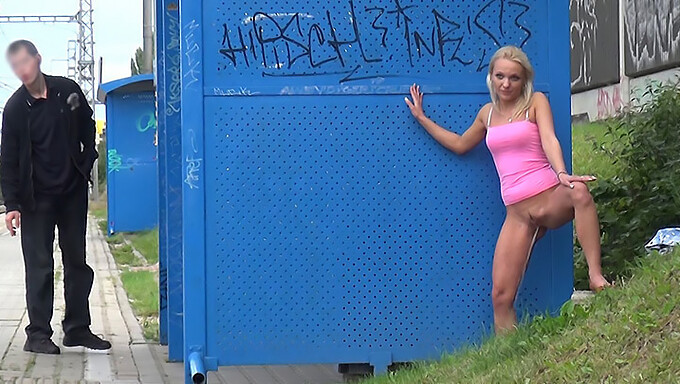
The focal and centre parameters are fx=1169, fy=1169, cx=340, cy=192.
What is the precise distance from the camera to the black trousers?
8102mm

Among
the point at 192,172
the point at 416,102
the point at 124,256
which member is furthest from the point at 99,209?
the point at 416,102

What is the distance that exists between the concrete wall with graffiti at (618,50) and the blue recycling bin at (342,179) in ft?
24.4

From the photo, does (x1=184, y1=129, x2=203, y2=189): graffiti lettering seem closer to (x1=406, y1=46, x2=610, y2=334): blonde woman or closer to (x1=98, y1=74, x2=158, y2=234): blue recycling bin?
(x1=406, y1=46, x2=610, y2=334): blonde woman

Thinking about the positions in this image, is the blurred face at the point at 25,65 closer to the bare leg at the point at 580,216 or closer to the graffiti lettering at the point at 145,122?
the bare leg at the point at 580,216

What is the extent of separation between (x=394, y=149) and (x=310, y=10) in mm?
869

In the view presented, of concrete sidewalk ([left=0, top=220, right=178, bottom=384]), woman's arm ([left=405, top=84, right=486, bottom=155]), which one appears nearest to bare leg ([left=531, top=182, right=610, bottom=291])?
woman's arm ([left=405, top=84, right=486, bottom=155])

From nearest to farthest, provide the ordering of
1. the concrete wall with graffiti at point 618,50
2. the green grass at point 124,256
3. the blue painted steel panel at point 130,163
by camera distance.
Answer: the concrete wall with graffiti at point 618,50 → the green grass at point 124,256 → the blue painted steel panel at point 130,163

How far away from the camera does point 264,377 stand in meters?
7.33

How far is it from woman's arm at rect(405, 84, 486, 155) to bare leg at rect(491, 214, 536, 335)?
1.45 feet

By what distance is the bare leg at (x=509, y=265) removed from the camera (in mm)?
6094

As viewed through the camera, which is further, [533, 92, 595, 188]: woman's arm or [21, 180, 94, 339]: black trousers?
[21, 180, 94, 339]: black trousers

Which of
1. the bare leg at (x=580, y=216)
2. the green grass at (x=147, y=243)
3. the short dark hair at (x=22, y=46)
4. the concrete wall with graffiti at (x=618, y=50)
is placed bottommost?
the green grass at (x=147, y=243)

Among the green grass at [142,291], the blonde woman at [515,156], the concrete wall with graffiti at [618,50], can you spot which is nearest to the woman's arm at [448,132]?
the blonde woman at [515,156]

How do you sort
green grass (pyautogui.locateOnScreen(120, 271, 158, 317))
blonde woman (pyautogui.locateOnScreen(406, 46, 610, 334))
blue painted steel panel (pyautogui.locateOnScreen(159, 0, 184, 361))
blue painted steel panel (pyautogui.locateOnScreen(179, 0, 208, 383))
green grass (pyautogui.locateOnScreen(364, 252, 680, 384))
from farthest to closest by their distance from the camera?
1. green grass (pyautogui.locateOnScreen(120, 271, 158, 317))
2. blue painted steel panel (pyautogui.locateOnScreen(159, 0, 184, 361))
3. blue painted steel panel (pyautogui.locateOnScreen(179, 0, 208, 383))
4. blonde woman (pyautogui.locateOnScreen(406, 46, 610, 334))
5. green grass (pyautogui.locateOnScreen(364, 252, 680, 384))
